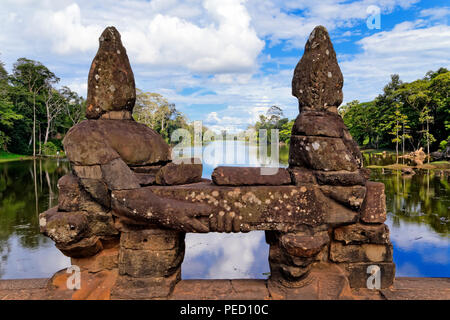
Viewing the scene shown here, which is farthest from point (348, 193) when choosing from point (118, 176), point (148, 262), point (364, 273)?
point (118, 176)

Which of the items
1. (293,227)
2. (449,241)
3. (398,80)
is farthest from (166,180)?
(398,80)

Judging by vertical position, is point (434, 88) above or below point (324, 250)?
above

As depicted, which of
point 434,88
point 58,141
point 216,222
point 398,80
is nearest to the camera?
point 216,222

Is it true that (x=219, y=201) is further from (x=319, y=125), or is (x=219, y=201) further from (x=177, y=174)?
(x=319, y=125)

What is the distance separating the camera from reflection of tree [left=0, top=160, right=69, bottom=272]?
9.86m

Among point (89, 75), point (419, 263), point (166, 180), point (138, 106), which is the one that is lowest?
point (419, 263)

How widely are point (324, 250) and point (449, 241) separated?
8304 millimetres

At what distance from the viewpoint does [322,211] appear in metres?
3.74

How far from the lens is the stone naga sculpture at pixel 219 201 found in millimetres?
3688

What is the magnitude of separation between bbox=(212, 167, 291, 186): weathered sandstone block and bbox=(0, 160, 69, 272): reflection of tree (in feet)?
25.1

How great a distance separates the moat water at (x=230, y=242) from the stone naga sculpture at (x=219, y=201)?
1.20m

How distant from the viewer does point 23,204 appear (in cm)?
1398

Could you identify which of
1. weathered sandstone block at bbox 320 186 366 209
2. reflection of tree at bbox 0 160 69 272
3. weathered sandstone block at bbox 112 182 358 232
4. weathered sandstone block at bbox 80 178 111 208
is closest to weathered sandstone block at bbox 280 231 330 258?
weathered sandstone block at bbox 112 182 358 232

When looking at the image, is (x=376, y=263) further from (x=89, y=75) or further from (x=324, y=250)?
(x=89, y=75)
